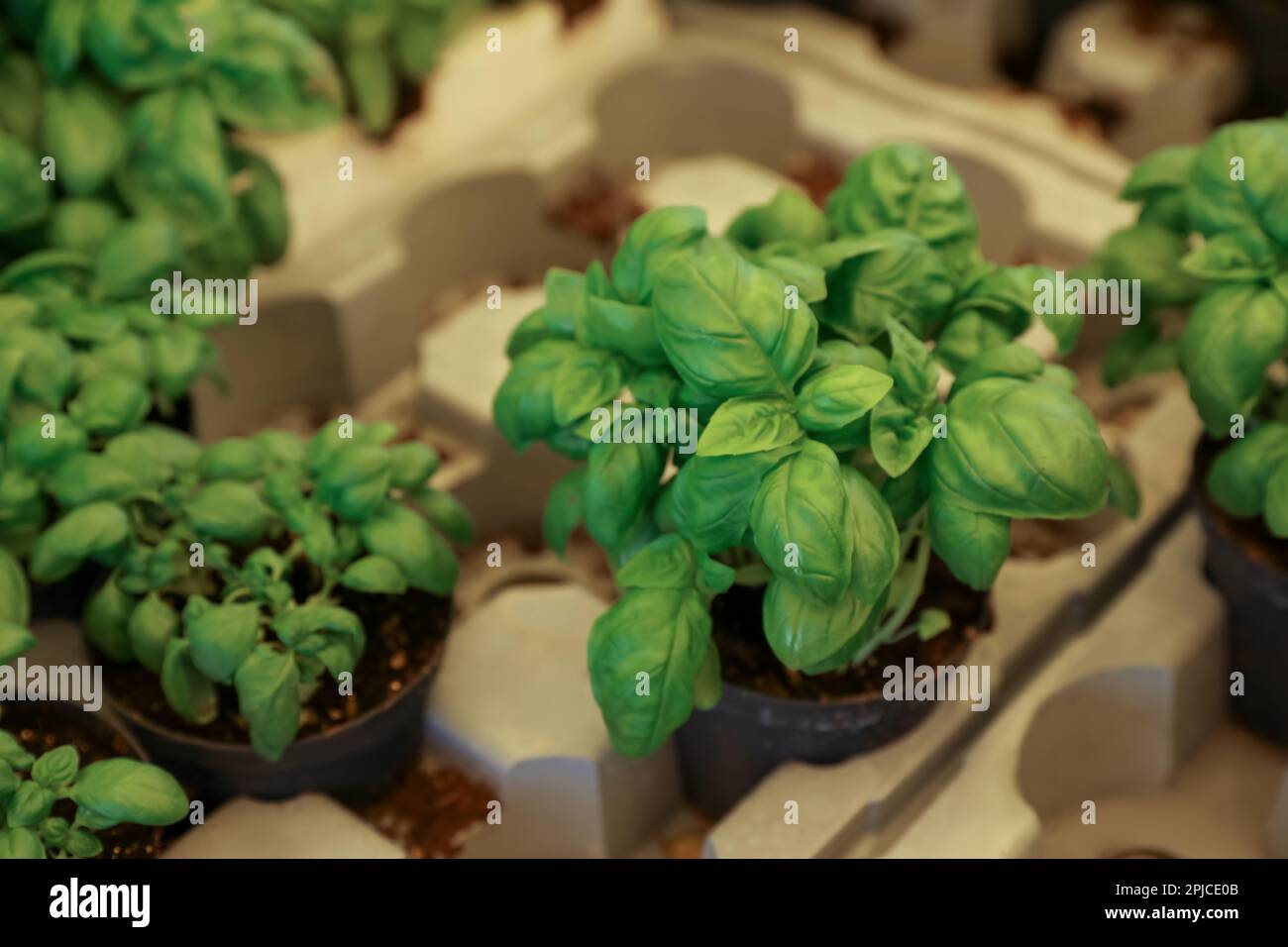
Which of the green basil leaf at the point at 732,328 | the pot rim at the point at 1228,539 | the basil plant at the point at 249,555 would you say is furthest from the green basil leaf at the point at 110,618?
the pot rim at the point at 1228,539

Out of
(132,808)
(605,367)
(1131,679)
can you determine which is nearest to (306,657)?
(132,808)

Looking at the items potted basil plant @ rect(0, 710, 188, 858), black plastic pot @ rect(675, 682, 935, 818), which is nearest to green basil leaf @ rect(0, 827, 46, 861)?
potted basil plant @ rect(0, 710, 188, 858)

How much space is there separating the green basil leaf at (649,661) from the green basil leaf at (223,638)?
223mm

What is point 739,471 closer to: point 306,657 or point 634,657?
point 634,657

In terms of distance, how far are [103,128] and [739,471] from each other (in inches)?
25.0

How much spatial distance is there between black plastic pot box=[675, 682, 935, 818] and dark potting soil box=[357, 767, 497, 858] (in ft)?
0.53

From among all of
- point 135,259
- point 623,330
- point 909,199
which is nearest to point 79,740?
point 135,259

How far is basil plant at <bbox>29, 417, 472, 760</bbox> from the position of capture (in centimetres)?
110

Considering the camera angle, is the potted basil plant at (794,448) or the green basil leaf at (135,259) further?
the green basil leaf at (135,259)

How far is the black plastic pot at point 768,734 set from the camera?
3.80 ft

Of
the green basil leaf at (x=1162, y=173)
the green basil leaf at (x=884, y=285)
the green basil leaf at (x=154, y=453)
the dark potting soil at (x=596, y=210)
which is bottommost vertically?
the green basil leaf at (x=154, y=453)

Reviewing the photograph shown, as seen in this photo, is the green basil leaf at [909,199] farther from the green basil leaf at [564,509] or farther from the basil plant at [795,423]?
the green basil leaf at [564,509]

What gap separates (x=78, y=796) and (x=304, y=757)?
17 centimetres

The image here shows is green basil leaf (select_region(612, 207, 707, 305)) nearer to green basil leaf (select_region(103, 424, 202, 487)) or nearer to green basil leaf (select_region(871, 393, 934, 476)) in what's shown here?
green basil leaf (select_region(871, 393, 934, 476))
